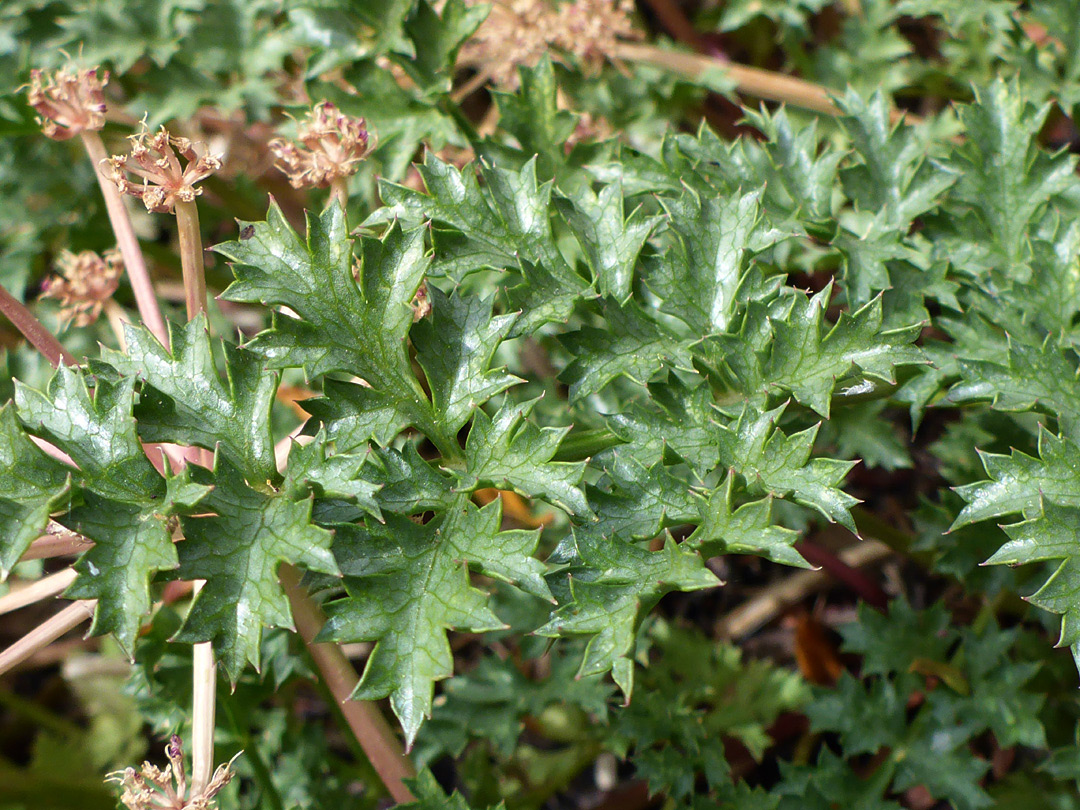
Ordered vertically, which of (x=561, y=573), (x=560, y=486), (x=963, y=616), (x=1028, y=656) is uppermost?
(x=560, y=486)

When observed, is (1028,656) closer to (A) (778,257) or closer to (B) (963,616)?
(B) (963,616)

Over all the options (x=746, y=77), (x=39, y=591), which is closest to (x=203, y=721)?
(x=39, y=591)

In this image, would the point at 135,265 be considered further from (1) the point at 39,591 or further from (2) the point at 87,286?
(1) the point at 39,591

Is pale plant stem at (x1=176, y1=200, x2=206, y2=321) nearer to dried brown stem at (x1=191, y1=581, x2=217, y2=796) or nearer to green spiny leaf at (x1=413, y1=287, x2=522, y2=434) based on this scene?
green spiny leaf at (x1=413, y1=287, x2=522, y2=434)

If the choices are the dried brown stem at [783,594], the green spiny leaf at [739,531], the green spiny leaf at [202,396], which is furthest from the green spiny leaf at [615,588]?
the dried brown stem at [783,594]

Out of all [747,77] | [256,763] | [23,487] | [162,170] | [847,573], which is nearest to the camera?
[23,487]

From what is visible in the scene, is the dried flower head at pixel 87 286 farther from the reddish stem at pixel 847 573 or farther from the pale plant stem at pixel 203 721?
the reddish stem at pixel 847 573

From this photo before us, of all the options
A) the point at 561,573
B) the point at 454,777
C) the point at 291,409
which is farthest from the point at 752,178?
the point at 454,777
